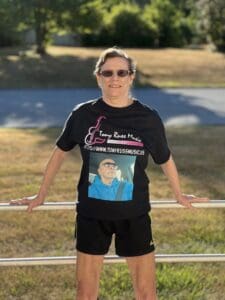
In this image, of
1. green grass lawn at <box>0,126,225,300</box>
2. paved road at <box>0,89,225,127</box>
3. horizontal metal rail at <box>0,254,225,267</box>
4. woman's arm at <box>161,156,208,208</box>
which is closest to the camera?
woman's arm at <box>161,156,208,208</box>

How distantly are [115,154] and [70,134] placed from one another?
293 millimetres

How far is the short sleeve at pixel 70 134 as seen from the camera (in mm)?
3127

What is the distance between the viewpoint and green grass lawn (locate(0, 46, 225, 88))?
20.7m

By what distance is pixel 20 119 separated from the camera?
13.5m

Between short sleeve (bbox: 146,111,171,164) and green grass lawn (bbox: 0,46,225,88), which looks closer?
short sleeve (bbox: 146,111,171,164)

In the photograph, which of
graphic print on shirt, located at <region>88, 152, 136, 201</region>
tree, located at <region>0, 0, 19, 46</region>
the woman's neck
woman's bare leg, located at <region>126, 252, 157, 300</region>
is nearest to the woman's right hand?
graphic print on shirt, located at <region>88, 152, 136, 201</region>

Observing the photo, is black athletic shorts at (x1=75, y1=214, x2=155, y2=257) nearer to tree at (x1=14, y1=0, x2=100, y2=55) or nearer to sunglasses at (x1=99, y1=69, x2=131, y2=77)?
sunglasses at (x1=99, y1=69, x2=131, y2=77)

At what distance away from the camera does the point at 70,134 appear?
3.17 meters

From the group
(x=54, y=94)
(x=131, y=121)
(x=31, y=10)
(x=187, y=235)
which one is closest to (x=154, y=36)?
(x=31, y=10)

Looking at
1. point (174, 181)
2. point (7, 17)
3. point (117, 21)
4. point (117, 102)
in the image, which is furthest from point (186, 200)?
point (117, 21)

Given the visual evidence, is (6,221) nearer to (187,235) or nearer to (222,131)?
(187,235)

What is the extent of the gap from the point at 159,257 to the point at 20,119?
10.1 metres

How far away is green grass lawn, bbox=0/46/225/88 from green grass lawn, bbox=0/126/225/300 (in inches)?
435

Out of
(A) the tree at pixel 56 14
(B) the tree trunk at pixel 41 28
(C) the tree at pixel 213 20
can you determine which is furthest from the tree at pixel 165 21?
(A) the tree at pixel 56 14
